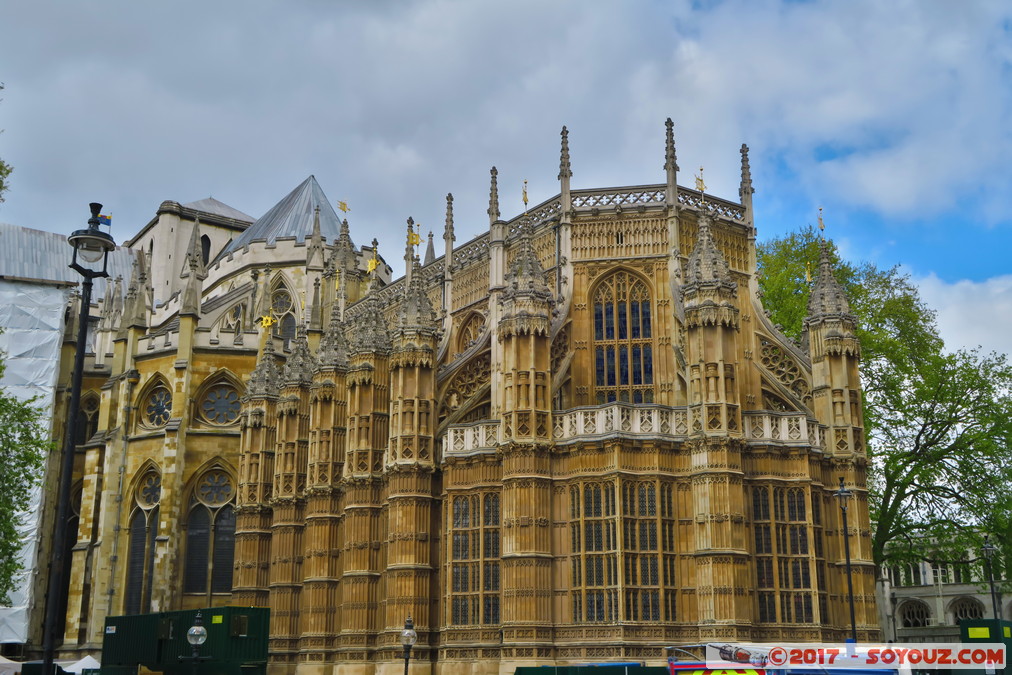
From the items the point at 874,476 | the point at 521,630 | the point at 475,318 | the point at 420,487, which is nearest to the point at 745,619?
the point at 521,630

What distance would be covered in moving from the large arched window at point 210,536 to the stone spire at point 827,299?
27.4 metres

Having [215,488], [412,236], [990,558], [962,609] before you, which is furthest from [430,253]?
[962,609]

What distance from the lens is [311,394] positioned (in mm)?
41531

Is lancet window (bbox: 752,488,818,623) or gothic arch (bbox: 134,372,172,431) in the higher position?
gothic arch (bbox: 134,372,172,431)

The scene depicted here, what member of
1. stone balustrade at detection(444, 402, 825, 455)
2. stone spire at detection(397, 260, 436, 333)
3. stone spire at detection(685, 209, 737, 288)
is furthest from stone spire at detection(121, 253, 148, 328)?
stone spire at detection(685, 209, 737, 288)

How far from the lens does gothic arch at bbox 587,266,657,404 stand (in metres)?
35.0

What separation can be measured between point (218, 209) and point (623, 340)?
50552 mm

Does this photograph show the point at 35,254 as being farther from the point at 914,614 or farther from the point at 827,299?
the point at 914,614

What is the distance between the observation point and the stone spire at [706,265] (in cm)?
3209

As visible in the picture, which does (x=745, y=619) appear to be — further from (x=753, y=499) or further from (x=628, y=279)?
(x=628, y=279)

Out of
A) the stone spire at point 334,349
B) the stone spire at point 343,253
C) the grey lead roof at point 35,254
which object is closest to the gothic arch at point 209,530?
the stone spire at point 343,253

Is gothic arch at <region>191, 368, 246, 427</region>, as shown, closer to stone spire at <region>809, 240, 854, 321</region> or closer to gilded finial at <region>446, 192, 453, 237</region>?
gilded finial at <region>446, 192, 453, 237</region>

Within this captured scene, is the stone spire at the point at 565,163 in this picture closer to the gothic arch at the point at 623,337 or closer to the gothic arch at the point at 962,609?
the gothic arch at the point at 623,337

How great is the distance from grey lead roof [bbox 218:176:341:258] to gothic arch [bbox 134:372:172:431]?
1170 centimetres
